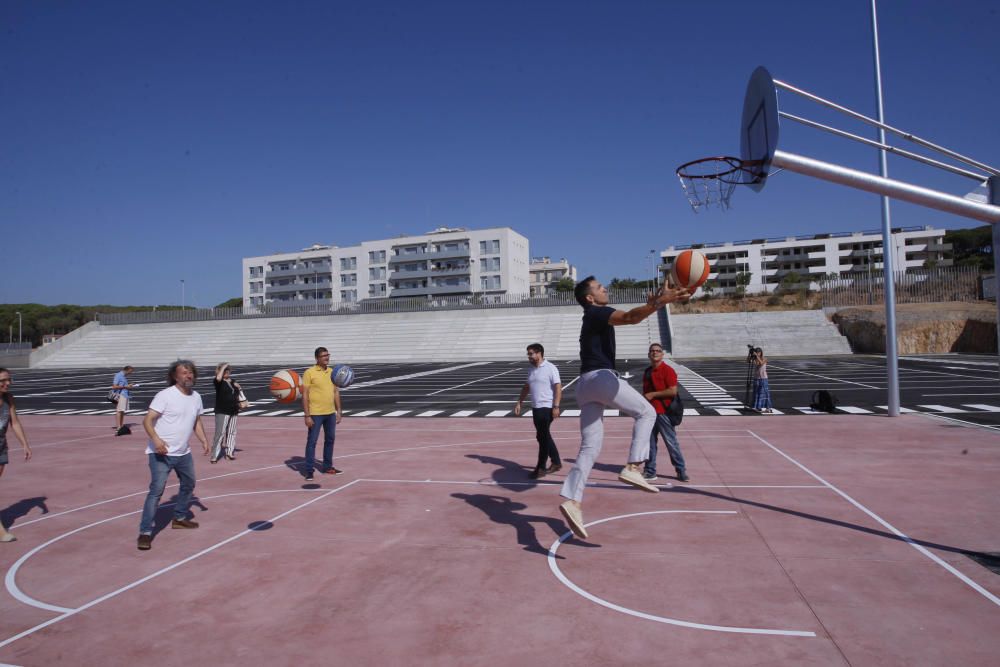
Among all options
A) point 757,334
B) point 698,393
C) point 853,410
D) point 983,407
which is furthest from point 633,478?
point 757,334

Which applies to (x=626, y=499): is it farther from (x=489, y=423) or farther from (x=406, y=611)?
(x=489, y=423)

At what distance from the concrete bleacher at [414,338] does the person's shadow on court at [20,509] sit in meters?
42.3

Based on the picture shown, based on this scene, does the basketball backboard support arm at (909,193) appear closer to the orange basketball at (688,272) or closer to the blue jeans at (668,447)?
the orange basketball at (688,272)

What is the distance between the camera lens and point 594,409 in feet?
19.0

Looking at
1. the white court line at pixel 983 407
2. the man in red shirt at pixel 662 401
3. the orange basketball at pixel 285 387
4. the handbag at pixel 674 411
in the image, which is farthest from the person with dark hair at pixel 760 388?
the orange basketball at pixel 285 387

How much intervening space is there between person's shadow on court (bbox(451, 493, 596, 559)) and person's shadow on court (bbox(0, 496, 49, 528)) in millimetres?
5431

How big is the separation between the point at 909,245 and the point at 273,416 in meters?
113

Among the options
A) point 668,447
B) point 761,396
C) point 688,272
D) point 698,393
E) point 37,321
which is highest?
point 37,321

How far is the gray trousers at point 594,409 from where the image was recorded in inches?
219

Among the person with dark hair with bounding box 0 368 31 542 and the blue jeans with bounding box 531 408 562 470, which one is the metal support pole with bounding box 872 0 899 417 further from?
the person with dark hair with bounding box 0 368 31 542

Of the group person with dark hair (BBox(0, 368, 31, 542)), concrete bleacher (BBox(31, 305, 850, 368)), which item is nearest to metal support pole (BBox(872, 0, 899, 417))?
person with dark hair (BBox(0, 368, 31, 542))

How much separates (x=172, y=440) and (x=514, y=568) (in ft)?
12.9

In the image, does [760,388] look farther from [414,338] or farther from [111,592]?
[414,338]

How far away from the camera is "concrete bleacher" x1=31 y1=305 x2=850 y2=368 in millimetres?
49500
